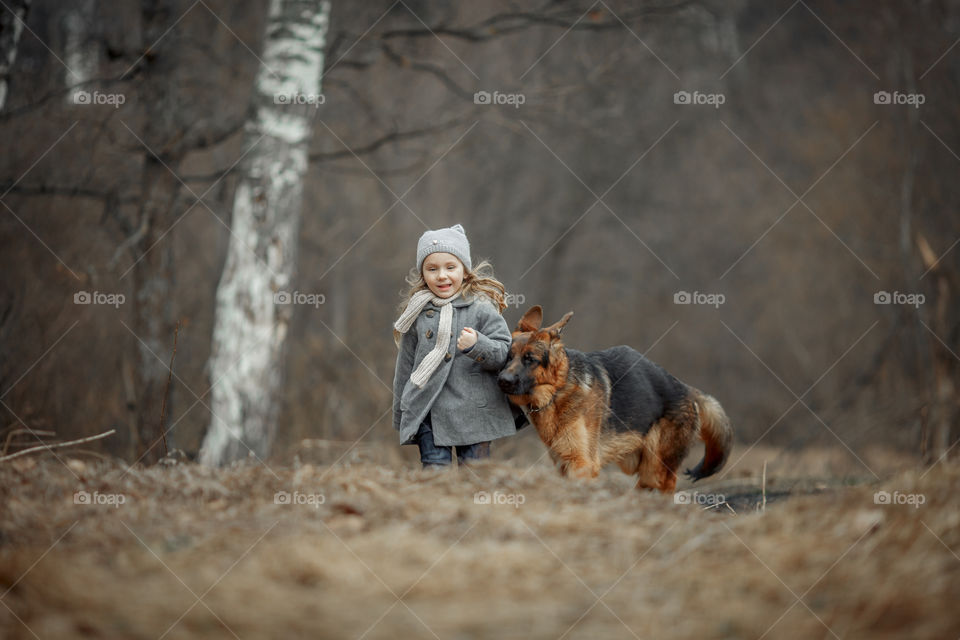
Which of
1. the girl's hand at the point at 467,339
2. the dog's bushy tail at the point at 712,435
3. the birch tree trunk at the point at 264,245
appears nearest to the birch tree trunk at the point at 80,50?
the birch tree trunk at the point at 264,245

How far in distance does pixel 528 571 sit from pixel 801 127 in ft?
71.0

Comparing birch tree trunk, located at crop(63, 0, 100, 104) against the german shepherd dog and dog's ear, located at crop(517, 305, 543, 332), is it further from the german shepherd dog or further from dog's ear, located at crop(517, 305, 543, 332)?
the german shepherd dog

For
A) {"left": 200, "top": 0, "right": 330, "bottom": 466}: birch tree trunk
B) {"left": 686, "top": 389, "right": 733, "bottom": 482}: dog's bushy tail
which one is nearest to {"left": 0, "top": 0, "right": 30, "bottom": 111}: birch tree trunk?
{"left": 200, "top": 0, "right": 330, "bottom": 466}: birch tree trunk

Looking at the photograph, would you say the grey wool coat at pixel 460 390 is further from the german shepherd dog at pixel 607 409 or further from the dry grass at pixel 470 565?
the dry grass at pixel 470 565

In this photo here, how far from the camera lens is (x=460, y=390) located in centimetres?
563

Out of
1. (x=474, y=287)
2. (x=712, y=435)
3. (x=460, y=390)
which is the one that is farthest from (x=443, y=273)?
(x=712, y=435)

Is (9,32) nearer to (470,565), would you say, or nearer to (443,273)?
(443,273)

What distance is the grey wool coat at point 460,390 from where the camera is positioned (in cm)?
558

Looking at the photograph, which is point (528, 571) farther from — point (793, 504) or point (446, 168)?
point (446, 168)

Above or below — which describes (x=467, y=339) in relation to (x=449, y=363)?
above

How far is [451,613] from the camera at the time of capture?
2.82 meters

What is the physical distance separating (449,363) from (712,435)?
89.2 inches

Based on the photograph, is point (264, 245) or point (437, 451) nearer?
point (437, 451)

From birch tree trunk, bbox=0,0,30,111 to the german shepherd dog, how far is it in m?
5.35
